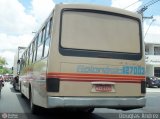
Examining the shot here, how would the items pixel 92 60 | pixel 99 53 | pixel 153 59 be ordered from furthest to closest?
pixel 153 59, pixel 99 53, pixel 92 60

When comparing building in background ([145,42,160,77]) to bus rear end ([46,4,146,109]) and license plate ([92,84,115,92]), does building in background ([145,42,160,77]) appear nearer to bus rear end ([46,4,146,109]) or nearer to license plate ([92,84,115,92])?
bus rear end ([46,4,146,109])

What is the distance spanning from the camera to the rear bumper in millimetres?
10117

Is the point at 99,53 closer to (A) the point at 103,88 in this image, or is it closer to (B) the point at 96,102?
(A) the point at 103,88

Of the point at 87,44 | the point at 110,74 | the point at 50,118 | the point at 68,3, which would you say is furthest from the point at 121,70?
the point at 50,118

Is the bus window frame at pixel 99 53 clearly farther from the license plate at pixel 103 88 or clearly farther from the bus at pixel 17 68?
the bus at pixel 17 68

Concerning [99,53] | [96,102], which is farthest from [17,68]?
[96,102]

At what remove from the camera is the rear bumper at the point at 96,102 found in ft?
33.2

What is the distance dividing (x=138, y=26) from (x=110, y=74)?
1.72m

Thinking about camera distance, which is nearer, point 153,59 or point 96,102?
point 96,102

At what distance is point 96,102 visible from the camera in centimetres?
1046

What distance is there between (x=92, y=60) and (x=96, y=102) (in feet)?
3.51

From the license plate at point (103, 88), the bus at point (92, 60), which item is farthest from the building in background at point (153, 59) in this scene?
the license plate at point (103, 88)

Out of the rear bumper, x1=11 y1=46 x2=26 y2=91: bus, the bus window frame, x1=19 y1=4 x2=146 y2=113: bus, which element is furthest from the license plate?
x1=11 y1=46 x2=26 y2=91: bus

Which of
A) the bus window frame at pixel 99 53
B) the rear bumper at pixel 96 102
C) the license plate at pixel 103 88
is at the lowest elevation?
the rear bumper at pixel 96 102
